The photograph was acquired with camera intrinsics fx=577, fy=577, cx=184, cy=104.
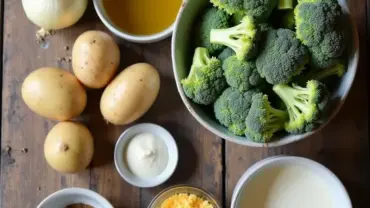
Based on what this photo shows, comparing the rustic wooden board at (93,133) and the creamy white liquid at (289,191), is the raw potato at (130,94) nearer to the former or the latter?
the rustic wooden board at (93,133)

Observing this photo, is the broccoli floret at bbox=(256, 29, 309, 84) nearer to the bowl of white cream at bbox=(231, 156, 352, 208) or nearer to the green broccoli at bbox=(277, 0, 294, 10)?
the green broccoli at bbox=(277, 0, 294, 10)

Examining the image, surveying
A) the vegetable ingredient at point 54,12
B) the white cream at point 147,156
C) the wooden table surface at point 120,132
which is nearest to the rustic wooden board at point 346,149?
the wooden table surface at point 120,132

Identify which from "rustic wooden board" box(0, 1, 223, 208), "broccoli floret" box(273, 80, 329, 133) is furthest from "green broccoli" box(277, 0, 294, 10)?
"rustic wooden board" box(0, 1, 223, 208)

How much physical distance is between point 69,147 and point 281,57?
1.23 ft

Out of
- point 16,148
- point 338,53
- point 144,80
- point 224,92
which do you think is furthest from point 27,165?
point 338,53

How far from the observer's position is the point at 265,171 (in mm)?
923

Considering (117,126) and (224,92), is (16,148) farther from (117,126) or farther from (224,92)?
(224,92)

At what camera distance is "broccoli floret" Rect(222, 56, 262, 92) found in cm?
83

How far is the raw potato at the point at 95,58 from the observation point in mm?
935

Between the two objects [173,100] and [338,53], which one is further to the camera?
[173,100]

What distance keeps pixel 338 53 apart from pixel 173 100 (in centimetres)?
31

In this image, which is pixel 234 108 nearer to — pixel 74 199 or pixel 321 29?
pixel 321 29

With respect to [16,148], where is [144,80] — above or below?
above

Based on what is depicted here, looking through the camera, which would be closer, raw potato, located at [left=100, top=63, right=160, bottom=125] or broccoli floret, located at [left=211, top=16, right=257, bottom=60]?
broccoli floret, located at [left=211, top=16, right=257, bottom=60]
